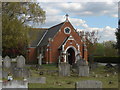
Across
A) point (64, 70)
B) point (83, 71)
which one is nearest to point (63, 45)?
point (64, 70)

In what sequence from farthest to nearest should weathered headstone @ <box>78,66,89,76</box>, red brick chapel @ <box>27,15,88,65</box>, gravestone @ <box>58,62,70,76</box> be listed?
red brick chapel @ <box>27,15,88,65</box> < gravestone @ <box>58,62,70,76</box> < weathered headstone @ <box>78,66,89,76</box>

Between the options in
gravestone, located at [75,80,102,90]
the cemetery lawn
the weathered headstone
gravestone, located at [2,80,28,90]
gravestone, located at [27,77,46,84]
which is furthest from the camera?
the weathered headstone

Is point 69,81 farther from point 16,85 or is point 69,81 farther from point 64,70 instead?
point 16,85

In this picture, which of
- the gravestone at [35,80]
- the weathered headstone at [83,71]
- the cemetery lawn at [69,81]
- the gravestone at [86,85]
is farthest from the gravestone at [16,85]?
the weathered headstone at [83,71]

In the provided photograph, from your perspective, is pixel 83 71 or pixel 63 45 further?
pixel 63 45

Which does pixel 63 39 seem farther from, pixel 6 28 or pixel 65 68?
pixel 65 68

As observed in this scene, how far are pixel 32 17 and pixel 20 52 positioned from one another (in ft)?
59.0

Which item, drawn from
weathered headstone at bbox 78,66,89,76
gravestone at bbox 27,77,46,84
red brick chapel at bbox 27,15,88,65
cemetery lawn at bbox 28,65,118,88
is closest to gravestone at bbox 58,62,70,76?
cemetery lawn at bbox 28,65,118,88

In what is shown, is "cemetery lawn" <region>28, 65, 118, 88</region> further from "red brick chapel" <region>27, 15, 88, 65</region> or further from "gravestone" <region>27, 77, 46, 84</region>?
"red brick chapel" <region>27, 15, 88, 65</region>

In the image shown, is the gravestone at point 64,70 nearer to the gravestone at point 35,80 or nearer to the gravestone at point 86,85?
the gravestone at point 35,80

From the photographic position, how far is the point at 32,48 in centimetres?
5072

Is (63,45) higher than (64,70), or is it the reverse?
(63,45)

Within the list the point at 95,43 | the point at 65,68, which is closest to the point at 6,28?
the point at 65,68

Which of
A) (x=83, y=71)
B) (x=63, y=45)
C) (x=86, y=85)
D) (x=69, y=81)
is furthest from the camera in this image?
(x=63, y=45)
